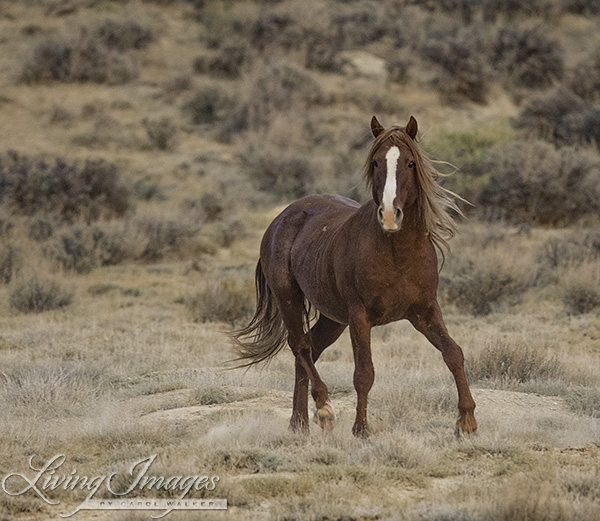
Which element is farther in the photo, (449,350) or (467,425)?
(467,425)

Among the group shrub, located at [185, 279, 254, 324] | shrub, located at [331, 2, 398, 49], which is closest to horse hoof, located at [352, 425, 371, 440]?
shrub, located at [185, 279, 254, 324]

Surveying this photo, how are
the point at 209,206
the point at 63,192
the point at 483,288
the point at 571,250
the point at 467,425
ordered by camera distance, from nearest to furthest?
the point at 467,425 → the point at 483,288 → the point at 571,250 → the point at 63,192 → the point at 209,206

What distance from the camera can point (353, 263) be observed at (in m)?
6.22

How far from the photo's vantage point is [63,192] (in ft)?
66.7

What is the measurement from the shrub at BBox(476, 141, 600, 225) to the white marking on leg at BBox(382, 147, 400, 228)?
1365 cm

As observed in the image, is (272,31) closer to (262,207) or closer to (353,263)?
(262,207)

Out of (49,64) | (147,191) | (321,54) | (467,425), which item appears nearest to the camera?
(467,425)

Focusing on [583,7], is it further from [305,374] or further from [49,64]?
[305,374]

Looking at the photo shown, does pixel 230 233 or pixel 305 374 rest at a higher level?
pixel 305 374

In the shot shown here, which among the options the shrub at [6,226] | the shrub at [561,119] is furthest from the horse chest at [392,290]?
the shrub at [561,119]

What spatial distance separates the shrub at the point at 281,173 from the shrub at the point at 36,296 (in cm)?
956

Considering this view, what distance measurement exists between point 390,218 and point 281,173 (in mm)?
18382

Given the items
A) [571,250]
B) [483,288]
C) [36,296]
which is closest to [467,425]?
[483,288]

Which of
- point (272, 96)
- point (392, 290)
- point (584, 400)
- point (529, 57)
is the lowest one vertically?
point (584, 400)
